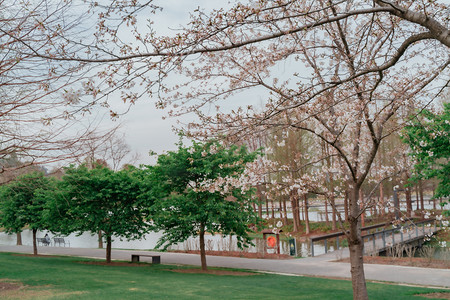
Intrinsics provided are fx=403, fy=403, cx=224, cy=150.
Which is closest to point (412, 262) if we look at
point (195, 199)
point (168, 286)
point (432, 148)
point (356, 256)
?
point (432, 148)

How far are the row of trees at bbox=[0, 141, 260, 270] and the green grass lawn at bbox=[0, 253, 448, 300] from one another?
2084 mm

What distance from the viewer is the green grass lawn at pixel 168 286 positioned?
9852 millimetres

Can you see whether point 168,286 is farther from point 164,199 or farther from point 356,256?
point 356,256

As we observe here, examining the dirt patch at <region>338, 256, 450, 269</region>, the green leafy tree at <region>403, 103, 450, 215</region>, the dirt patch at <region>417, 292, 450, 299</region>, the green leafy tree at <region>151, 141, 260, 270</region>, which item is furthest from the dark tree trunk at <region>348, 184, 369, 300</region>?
the dirt patch at <region>338, 256, 450, 269</region>

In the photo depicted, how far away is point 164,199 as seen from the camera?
16.1m

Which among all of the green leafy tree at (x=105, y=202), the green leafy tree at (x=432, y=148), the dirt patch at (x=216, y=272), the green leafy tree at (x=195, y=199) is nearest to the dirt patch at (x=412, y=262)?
the green leafy tree at (x=432, y=148)

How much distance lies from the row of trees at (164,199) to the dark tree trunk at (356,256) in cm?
549

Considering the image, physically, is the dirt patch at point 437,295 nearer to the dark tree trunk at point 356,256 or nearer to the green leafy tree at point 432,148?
the dark tree trunk at point 356,256

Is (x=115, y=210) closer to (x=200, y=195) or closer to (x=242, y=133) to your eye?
(x=200, y=195)

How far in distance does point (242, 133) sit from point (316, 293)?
257 inches

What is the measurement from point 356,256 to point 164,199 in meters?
9.62

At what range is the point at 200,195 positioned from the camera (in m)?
15.2

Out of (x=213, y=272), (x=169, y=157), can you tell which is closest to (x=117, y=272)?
(x=213, y=272)

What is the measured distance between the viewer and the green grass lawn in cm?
985
